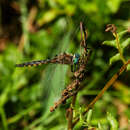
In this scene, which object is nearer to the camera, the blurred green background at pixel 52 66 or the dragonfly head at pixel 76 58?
the dragonfly head at pixel 76 58

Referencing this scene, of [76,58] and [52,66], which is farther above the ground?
[76,58]

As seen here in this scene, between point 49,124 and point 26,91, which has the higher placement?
point 26,91

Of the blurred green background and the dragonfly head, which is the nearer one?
the dragonfly head

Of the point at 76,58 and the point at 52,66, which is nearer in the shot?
the point at 76,58

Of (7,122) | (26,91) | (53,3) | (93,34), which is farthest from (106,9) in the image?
(7,122)

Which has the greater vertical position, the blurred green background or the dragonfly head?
the dragonfly head

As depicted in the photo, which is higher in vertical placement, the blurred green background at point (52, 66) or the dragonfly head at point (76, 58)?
the dragonfly head at point (76, 58)

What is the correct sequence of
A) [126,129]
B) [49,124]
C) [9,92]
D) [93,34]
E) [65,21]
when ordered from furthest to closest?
[65,21]
[93,34]
[9,92]
[49,124]
[126,129]

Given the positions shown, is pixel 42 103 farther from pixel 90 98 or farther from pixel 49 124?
pixel 90 98
